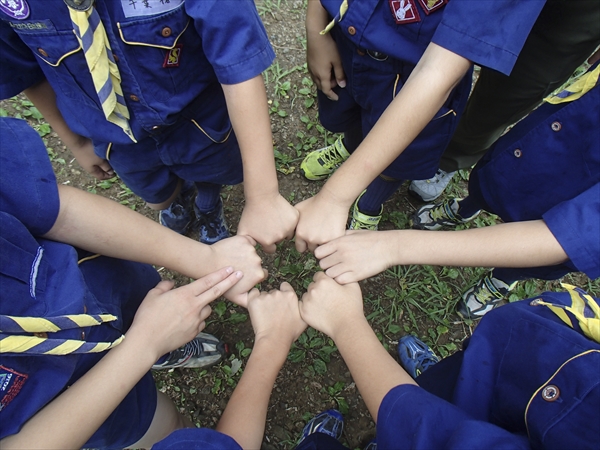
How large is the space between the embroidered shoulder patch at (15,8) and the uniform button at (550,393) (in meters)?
1.48

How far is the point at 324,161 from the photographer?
6.98 feet

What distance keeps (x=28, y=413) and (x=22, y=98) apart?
2.29 meters

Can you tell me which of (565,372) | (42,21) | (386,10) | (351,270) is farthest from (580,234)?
(42,21)

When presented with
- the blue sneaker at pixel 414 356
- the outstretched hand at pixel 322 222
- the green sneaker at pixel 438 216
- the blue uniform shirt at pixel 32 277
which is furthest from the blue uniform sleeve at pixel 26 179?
the green sneaker at pixel 438 216

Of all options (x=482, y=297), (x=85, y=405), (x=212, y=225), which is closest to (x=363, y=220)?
(x=482, y=297)

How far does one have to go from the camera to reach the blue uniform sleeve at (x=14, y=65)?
106 centimetres

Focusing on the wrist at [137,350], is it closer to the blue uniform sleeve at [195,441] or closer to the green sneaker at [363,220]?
the blue uniform sleeve at [195,441]

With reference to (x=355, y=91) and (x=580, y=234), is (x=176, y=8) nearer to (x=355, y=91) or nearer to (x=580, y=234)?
Answer: (x=355, y=91)

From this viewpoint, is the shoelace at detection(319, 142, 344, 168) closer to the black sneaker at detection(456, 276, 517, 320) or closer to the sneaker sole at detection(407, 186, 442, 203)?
the sneaker sole at detection(407, 186, 442, 203)

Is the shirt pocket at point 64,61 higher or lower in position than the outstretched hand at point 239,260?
higher

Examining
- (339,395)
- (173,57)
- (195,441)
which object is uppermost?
(173,57)

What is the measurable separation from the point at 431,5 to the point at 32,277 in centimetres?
127

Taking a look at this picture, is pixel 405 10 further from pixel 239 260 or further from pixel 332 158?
pixel 332 158

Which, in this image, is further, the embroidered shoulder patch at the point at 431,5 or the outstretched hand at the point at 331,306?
the outstretched hand at the point at 331,306
